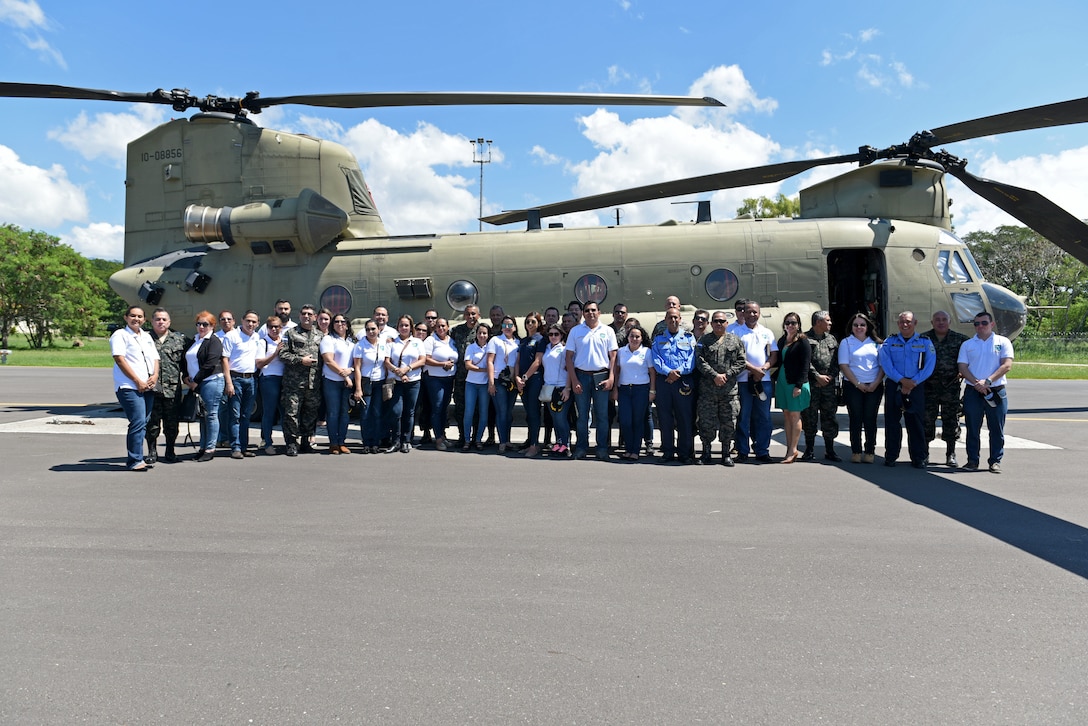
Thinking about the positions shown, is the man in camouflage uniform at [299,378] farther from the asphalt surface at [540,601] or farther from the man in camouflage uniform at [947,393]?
the man in camouflage uniform at [947,393]

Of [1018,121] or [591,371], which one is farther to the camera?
[1018,121]

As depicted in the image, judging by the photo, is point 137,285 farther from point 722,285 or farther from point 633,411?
point 722,285

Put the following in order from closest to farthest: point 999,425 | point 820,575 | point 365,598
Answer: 1. point 365,598
2. point 820,575
3. point 999,425

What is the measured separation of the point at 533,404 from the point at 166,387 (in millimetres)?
4141

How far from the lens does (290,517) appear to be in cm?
576

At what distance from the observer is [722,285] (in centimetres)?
1173

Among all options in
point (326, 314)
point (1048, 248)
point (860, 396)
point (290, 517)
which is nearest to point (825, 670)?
point (290, 517)

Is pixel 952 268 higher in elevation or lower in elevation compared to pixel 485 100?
lower

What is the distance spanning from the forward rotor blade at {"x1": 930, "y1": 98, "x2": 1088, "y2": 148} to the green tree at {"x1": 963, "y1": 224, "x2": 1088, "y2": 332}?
156 feet

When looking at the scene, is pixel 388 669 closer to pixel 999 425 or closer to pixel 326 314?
pixel 326 314

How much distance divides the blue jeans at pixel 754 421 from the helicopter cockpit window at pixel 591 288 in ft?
12.4

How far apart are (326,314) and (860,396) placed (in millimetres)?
6367

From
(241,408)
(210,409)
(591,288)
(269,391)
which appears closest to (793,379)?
(591,288)

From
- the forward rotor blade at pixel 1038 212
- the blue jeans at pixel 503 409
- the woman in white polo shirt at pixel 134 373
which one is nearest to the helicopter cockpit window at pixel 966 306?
the forward rotor blade at pixel 1038 212
